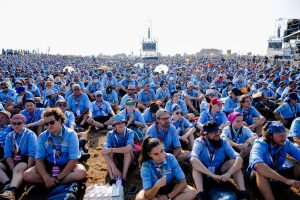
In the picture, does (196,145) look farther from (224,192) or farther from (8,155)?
(8,155)

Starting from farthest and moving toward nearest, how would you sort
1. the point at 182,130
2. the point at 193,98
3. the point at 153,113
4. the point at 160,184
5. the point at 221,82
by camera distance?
1. the point at 221,82
2. the point at 193,98
3. the point at 153,113
4. the point at 182,130
5. the point at 160,184

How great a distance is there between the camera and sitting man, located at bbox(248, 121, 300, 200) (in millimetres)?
4066

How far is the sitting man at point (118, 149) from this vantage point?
16.2ft

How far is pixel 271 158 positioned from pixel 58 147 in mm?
3944

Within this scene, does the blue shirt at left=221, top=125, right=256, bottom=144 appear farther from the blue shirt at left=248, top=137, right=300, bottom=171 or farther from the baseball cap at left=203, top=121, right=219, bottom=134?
the baseball cap at left=203, top=121, right=219, bottom=134

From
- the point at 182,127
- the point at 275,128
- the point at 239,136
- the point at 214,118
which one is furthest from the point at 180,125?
the point at 275,128

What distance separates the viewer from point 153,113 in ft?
24.0

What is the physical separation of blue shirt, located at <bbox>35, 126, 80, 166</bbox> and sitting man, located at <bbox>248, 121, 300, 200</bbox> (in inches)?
130

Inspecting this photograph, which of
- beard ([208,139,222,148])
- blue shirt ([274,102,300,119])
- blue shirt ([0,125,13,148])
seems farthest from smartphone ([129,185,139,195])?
blue shirt ([274,102,300,119])

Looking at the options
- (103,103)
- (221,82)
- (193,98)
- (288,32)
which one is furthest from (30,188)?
(288,32)

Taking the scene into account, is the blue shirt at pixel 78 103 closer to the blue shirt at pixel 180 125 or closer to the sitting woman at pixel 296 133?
the blue shirt at pixel 180 125

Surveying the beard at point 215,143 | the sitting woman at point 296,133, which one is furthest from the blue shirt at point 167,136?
the sitting woman at point 296,133

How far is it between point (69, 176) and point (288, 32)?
48.8m

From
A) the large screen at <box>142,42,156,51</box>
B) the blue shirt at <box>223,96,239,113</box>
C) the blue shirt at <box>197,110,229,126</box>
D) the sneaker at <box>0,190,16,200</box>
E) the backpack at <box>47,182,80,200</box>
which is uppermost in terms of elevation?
the large screen at <box>142,42,156,51</box>
